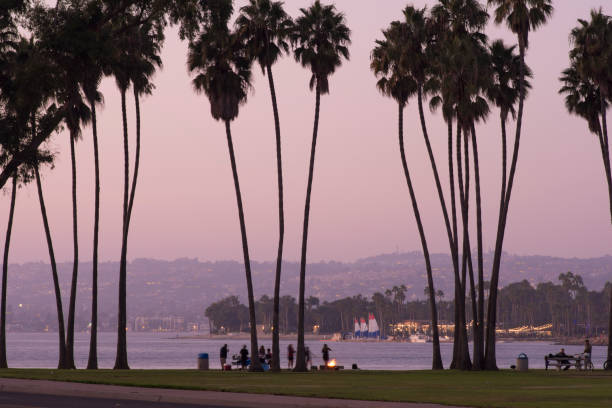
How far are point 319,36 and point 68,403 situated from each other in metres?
35.7

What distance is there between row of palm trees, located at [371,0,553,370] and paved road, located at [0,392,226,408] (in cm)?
3085

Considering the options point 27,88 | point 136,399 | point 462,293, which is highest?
point 27,88

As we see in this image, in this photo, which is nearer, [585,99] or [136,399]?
[136,399]

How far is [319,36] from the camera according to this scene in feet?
197

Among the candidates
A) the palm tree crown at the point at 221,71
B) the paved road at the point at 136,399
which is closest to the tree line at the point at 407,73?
the palm tree crown at the point at 221,71

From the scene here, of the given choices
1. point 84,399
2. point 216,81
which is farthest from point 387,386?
point 216,81

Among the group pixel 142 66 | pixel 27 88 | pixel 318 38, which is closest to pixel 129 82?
→ pixel 142 66

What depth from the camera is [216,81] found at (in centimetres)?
5862

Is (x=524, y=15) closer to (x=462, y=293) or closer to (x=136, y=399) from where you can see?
(x=462, y=293)

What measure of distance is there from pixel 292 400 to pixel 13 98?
1930 centimetres

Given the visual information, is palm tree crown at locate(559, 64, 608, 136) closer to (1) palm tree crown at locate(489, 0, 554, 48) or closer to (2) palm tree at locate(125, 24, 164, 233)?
(1) palm tree crown at locate(489, 0, 554, 48)

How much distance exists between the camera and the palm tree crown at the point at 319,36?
196ft

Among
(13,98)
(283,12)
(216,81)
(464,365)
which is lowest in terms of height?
(464,365)

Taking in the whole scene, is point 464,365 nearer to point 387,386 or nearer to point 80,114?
point 387,386
